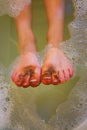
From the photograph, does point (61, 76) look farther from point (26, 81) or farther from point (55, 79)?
point (26, 81)

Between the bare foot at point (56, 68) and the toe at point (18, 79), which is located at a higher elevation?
the bare foot at point (56, 68)

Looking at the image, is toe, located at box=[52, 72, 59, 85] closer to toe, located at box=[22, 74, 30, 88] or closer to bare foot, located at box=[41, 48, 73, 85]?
bare foot, located at box=[41, 48, 73, 85]

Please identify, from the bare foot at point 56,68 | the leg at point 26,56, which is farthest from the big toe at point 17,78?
the bare foot at point 56,68

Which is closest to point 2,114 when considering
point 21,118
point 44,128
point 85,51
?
point 21,118

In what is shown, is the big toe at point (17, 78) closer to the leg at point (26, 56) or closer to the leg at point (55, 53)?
the leg at point (26, 56)

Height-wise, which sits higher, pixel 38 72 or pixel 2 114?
pixel 38 72

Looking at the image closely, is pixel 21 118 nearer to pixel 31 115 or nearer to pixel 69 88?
pixel 31 115
